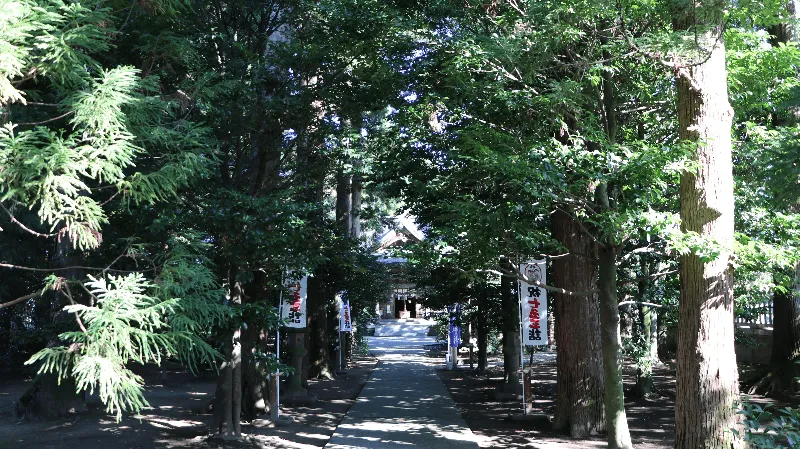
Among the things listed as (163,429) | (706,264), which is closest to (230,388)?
(163,429)

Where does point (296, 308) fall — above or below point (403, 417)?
above

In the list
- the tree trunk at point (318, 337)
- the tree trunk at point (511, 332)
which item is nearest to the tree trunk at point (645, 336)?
the tree trunk at point (511, 332)

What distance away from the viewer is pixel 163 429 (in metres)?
12.0

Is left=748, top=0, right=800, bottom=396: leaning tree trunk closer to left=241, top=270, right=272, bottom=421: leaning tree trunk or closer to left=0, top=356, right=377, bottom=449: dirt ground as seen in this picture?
left=0, top=356, right=377, bottom=449: dirt ground

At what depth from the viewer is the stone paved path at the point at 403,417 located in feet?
35.2

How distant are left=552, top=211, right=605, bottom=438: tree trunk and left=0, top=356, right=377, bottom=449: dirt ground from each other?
4.20 metres

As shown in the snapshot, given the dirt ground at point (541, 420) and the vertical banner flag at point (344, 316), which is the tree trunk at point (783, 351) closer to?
the dirt ground at point (541, 420)

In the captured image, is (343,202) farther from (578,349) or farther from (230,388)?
(578,349)

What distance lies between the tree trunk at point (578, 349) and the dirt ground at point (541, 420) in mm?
316

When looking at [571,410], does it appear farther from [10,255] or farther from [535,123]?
[10,255]

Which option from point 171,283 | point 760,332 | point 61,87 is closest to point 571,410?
point 171,283

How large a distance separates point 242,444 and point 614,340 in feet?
20.2

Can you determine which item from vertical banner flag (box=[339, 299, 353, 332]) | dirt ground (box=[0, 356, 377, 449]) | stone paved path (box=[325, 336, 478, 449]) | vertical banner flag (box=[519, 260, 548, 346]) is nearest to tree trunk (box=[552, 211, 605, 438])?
vertical banner flag (box=[519, 260, 548, 346])

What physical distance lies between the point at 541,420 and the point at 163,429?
7115mm
